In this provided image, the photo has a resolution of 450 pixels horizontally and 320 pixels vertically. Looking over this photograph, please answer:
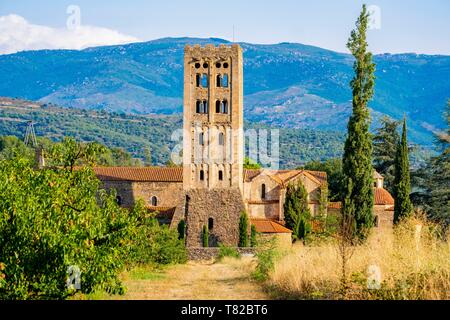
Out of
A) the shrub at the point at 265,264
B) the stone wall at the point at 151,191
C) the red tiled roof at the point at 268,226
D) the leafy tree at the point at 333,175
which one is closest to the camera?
the shrub at the point at 265,264

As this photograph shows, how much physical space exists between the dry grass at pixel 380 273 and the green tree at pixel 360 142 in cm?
2288

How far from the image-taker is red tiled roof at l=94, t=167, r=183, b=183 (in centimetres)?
6488

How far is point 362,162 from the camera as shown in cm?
4866

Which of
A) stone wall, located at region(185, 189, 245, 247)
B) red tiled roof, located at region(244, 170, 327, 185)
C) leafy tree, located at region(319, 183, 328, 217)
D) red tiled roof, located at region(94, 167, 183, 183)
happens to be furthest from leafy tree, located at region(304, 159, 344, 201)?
stone wall, located at region(185, 189, 245, 247)

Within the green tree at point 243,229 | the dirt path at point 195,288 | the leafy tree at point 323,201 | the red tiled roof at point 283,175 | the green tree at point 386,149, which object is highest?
the green tree at point 386,149

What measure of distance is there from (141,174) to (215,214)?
9.85 m

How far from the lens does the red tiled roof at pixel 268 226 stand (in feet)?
188

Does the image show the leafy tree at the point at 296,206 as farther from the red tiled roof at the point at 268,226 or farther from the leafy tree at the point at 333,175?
the leafy tree at the point at 333,175

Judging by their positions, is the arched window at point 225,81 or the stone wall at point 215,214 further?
the arched window at point 225,81

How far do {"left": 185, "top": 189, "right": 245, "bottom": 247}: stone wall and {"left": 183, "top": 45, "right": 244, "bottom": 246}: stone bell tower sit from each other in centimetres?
7

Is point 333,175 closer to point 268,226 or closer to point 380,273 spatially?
point 268,226

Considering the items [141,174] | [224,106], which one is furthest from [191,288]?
[141,174]

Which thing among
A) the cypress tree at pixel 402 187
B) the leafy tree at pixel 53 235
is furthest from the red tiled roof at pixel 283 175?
the leafy tree at pixel 53 235

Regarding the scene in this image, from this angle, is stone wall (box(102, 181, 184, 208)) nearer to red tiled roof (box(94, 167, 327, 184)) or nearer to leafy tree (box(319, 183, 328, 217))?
red tiled roof (box(94, 167, 327, 184))
